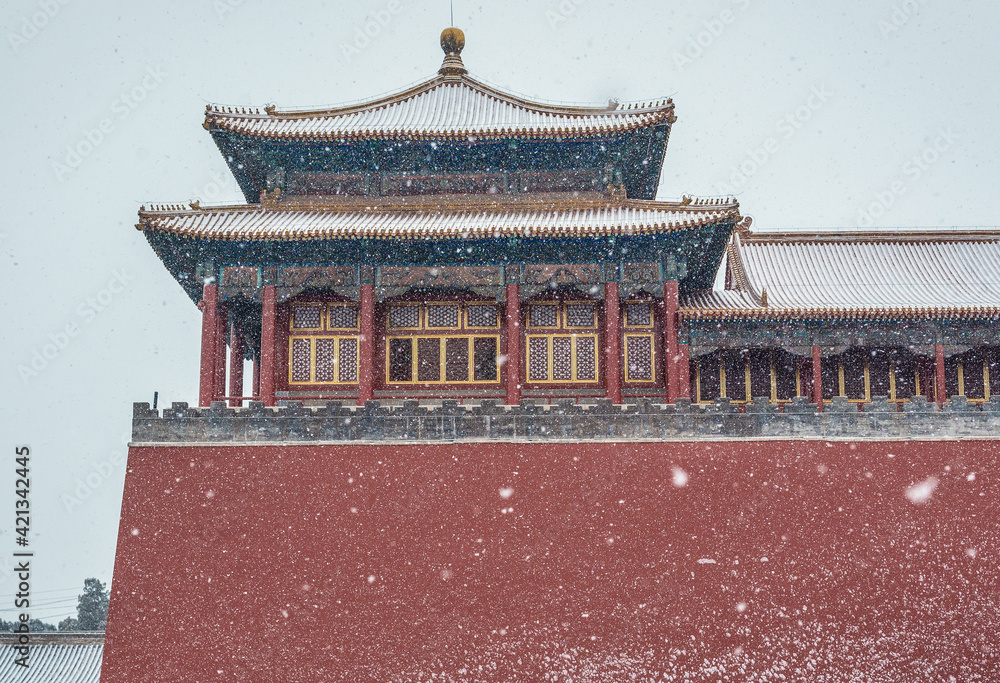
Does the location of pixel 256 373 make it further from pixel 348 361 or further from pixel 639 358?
pixel 639 358

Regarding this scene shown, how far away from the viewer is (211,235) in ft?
42.7

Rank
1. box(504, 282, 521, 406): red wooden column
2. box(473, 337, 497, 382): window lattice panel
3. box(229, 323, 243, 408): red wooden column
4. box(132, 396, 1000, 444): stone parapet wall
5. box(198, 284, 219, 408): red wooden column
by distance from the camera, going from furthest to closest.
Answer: box(229, 323, 243, 408): red wooden column
box(473, 337, 497, 382): window lattice panel
box(198, 284, 219, 408): red wooden column
box(504, 282, 521, 406): red wooden column
box(132, 396, 1000, 444): stone parapet wall

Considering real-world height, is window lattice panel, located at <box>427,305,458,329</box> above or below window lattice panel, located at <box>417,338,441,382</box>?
above

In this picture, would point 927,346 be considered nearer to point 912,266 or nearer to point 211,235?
point 912,266

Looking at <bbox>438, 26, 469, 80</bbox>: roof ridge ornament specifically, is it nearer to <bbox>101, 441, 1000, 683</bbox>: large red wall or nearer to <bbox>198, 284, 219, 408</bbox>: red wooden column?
<bbox>198, 284, 219, 408</bbox>: red wooden column

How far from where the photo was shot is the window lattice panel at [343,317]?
1427 cm

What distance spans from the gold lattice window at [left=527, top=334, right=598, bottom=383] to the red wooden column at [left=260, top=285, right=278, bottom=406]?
4148 millimetres

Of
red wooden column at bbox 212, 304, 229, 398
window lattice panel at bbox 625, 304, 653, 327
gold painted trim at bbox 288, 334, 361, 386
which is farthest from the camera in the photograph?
window lattice panel at bbox 625, 304, 653, 327

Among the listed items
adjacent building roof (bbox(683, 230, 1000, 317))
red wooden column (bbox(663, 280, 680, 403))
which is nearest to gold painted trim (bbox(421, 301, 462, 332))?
red wooden column (bbox(663, 280, 680, 403))

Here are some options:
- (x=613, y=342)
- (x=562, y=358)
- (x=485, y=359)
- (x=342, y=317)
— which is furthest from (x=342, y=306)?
(x=613, y=342)

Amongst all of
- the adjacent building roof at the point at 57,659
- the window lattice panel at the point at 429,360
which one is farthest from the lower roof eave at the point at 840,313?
the adjacent building roof at the point at 57,659

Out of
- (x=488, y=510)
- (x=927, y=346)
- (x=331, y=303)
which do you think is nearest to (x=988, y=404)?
(x=927, y=346)

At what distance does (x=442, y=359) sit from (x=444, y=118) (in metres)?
4.38

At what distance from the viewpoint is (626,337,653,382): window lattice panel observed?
14.1 m
